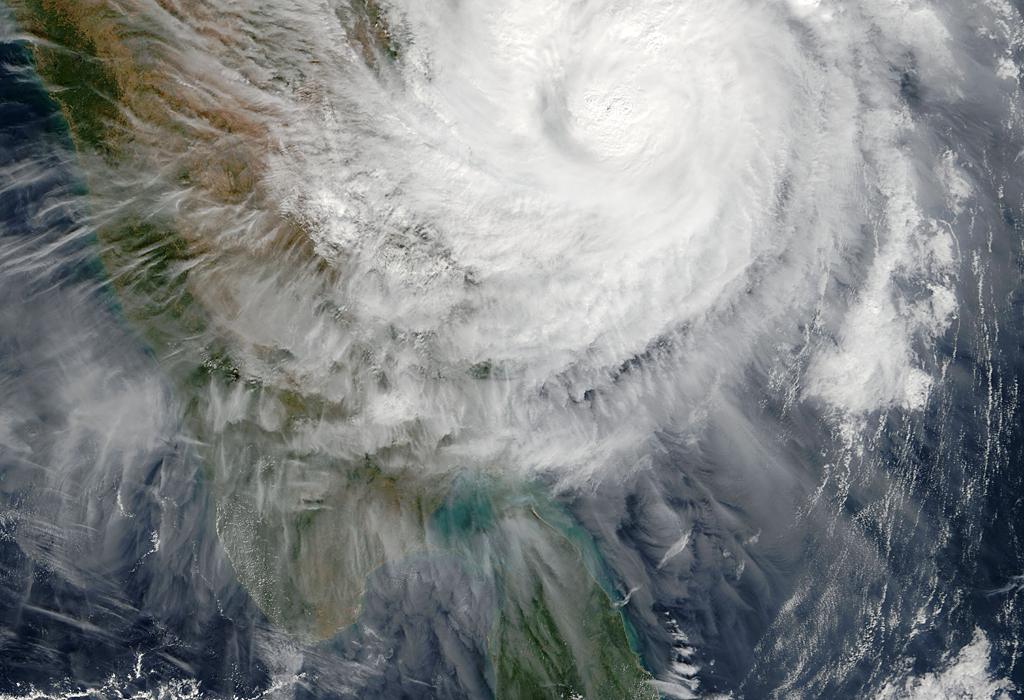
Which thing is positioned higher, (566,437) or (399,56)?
(399,56)

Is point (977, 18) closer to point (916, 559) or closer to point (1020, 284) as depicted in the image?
point (1020, 284)

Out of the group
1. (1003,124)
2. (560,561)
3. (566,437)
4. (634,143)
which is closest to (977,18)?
(1003,124)

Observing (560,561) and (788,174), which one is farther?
(560,561)

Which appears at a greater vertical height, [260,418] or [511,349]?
[511,349]

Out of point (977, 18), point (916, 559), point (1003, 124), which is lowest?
point (916, 559)

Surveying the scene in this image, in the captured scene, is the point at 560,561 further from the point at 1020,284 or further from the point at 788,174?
the point at 1020,284

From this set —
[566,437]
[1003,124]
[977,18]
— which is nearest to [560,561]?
[566,437]
